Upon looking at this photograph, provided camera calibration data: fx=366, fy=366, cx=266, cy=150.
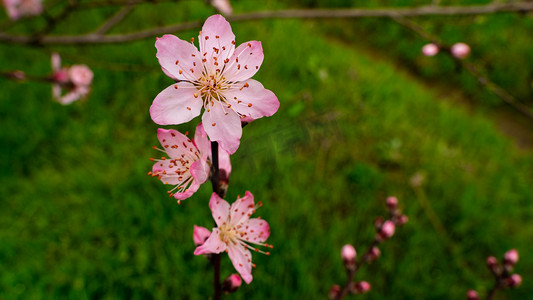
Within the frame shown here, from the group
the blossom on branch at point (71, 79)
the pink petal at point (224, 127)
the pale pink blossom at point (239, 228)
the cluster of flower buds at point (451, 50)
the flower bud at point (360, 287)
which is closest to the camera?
the pink petal at point (224, 127)

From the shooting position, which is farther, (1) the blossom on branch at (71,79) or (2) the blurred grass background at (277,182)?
(1) the blossom on branch at (71,79)

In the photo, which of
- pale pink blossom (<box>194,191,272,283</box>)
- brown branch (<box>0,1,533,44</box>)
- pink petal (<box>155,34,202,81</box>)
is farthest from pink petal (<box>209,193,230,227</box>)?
brown branch (<box>0,1,533,44</box>)

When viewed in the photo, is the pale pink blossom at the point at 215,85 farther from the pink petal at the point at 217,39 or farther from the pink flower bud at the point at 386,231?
the pink flower bud at the point at 386,231

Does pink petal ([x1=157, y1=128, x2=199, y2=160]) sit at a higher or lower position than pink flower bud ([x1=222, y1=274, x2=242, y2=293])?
higher

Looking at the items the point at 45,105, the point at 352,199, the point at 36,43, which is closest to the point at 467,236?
the point at 352,199

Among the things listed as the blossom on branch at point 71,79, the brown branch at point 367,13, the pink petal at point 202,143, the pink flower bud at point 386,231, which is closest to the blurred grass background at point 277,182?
the blossom on branch at point 71,79

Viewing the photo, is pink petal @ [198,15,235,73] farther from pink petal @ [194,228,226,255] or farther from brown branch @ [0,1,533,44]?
brown branch @ [0,1,533,44]

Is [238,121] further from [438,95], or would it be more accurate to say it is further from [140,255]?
[438,95]
